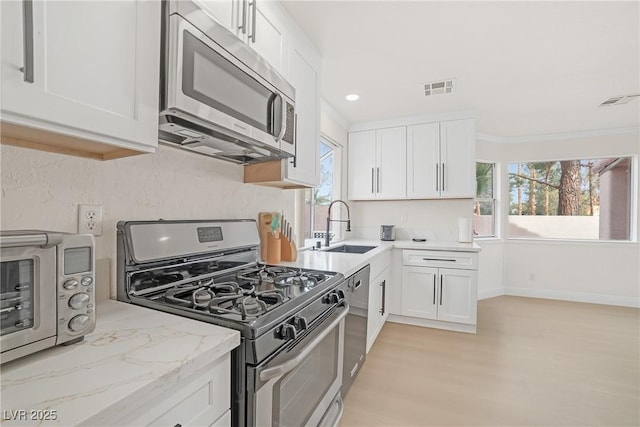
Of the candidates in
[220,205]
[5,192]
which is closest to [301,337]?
[220,205]

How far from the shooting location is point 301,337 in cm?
109

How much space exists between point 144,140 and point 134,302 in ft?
1.96

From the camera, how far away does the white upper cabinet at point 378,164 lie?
366 cm

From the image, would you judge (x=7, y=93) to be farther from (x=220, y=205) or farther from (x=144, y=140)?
(x=220, y=205)

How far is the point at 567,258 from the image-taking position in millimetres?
4301

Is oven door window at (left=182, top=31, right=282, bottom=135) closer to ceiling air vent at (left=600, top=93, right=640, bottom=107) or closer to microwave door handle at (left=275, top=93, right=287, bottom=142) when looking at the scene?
microwave door handle at (left=275, top=93, right=287, bottom=142)

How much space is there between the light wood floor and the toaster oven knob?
61.1 inches

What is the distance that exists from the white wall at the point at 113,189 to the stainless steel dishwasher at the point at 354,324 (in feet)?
2.76

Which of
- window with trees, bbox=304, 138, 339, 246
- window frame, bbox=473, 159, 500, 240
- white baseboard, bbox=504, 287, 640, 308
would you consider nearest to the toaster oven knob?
window with trees, bbox=304, 138, 339, 246

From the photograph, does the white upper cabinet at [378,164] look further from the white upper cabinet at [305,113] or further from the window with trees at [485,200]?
the white upper cabinet at [305,113]

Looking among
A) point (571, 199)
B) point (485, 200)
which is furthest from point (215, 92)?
point (571, 199)

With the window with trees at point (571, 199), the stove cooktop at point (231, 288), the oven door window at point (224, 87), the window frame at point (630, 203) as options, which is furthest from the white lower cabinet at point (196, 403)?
the window with trees at point (571, 199)

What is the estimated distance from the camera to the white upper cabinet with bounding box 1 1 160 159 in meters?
0.63

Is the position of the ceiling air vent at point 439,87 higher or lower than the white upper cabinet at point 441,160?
higher
